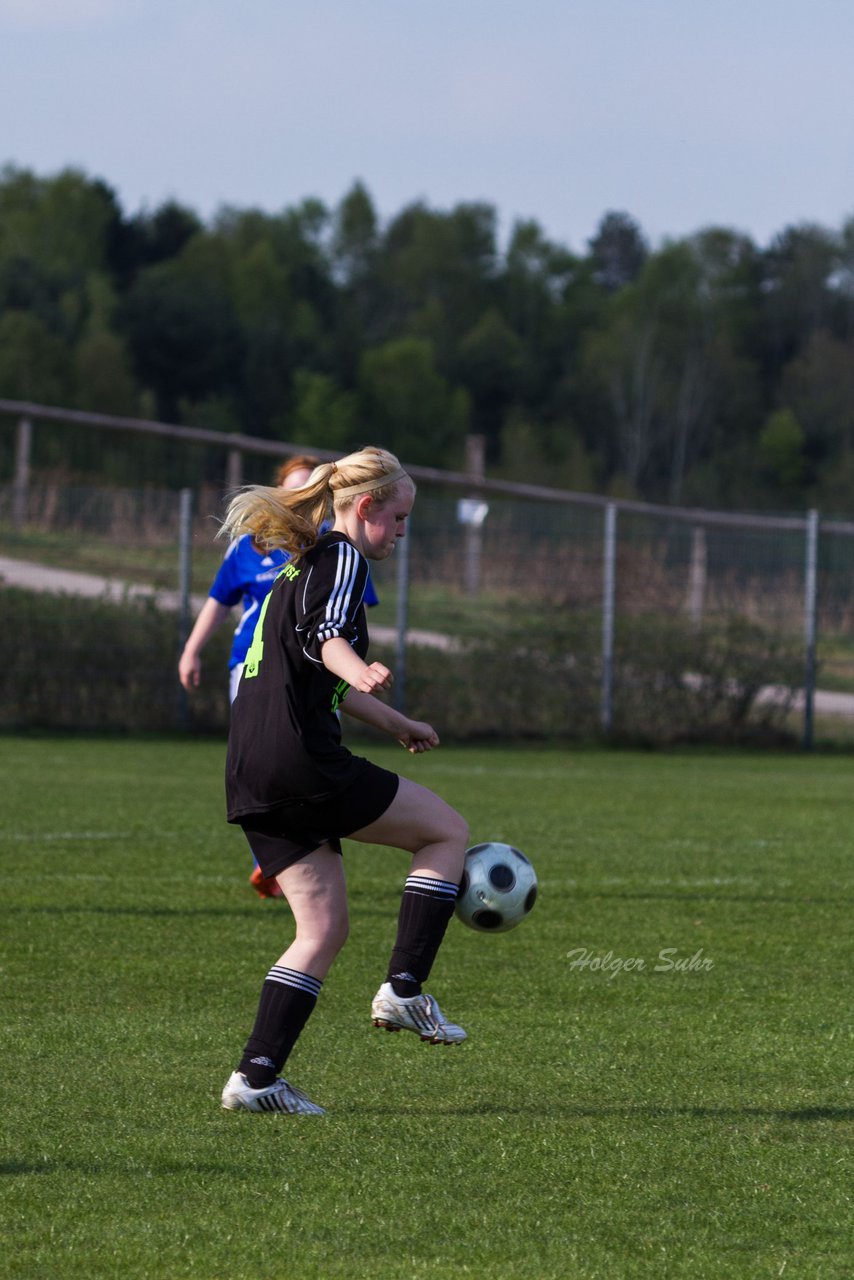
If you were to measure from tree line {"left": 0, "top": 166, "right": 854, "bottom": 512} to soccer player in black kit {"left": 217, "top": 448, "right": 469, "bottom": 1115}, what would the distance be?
7267cm

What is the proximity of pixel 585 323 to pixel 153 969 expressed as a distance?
95.3 m

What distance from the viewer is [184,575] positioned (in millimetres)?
17750

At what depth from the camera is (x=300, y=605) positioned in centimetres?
433

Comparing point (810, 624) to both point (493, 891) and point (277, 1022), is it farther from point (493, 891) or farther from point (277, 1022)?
point (277, 1022)

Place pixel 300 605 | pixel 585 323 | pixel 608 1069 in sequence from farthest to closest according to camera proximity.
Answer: pixel 585 323 → pixel 608 1069 → pixel 300 605

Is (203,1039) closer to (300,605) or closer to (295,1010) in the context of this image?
(295,1010)

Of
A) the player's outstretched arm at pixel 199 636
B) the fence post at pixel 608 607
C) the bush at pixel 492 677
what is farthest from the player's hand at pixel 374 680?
the fence post at pixel 608 607

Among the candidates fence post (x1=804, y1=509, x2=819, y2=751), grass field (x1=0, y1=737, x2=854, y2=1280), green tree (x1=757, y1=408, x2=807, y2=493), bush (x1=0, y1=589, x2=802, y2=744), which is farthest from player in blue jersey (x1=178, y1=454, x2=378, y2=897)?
green tree (x1=757, y1=408, x2=807, y2=493)

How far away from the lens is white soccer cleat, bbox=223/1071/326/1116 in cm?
428

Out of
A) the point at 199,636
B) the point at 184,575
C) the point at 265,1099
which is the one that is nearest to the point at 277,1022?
the point at 265,1099

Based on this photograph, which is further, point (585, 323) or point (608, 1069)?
point (585, 323)

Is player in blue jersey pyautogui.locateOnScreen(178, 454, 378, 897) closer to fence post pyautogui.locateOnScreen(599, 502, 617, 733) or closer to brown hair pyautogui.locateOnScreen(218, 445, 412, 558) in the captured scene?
brown hair pyautogui.locateOnScreen(218, 445, 412, 558)

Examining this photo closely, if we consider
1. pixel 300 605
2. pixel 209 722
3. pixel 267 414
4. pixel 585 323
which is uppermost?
pixel 585 323

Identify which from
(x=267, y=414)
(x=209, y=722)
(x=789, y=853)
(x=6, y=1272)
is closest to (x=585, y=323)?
(x=267, y=414)
